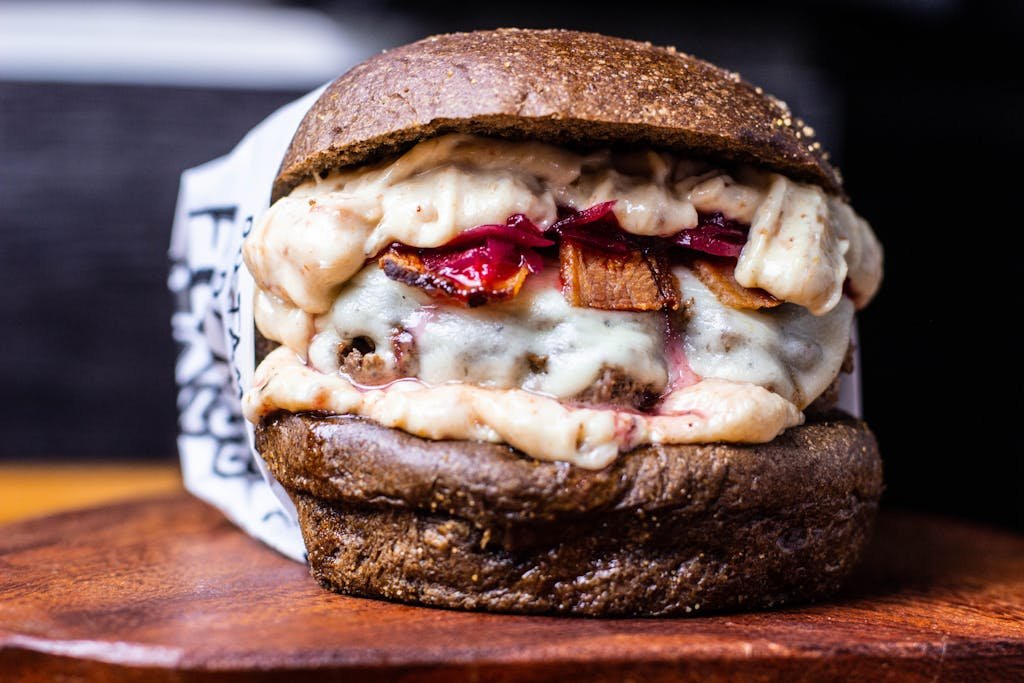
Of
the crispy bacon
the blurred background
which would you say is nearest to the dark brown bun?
the crispy bacon

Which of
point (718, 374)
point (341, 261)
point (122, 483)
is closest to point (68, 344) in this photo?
point (122, 483)

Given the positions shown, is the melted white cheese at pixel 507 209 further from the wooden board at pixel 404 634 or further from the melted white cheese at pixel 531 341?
the wooden board at pixel 404 634

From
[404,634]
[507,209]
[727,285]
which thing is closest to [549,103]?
[507,209]

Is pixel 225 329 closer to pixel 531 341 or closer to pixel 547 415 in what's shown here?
pixel 531 341

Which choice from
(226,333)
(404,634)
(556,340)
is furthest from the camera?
(226,333)

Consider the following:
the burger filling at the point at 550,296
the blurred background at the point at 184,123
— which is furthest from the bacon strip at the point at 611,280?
the blurred background at the point at 184,123

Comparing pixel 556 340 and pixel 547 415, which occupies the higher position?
pixel 556 340

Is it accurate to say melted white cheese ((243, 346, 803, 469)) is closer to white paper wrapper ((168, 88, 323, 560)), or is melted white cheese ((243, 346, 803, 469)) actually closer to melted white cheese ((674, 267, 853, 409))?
melted white cheese ((674, 267, 853, 409))

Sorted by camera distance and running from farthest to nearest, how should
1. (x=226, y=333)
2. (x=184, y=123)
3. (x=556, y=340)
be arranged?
1. (x=184, y=123)
2. (x=226, y=333)
3. (x=556, y=340)
